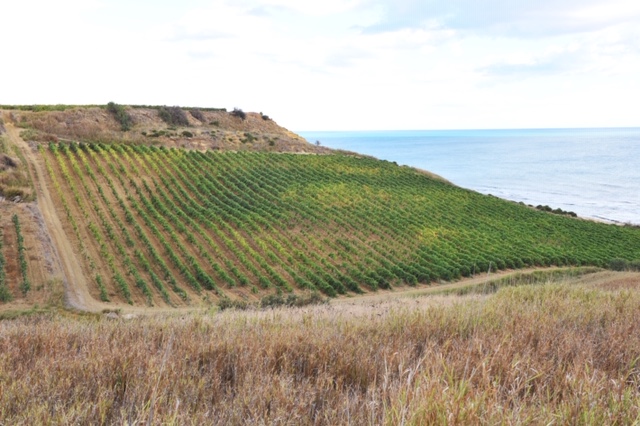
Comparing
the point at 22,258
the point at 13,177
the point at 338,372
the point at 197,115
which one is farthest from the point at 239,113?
the point at 338,372

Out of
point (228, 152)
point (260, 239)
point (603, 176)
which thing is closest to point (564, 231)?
point (260, 239)

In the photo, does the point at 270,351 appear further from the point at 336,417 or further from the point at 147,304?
the point at 147,304

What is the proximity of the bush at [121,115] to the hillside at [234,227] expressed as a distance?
Result: 286 inches

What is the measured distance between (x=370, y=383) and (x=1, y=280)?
20106 mm

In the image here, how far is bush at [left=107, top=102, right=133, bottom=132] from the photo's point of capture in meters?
63.8

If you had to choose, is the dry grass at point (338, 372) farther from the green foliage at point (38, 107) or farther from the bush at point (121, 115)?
the green foliage at point (38, 107)

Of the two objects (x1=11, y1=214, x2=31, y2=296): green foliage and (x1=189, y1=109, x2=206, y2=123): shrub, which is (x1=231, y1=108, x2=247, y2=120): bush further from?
(x1=11, y1=214, x2=31, y2=296): green foliage

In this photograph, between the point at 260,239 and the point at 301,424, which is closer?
the point at 301,424

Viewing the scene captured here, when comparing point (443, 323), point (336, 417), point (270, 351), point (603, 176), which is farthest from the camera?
point (603, 176)

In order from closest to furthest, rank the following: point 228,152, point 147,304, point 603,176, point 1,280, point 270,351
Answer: point 270,351
point 1,280
point 147,304
point 228,152
point 603,176

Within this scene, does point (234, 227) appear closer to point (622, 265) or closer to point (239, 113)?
point (622, 265)

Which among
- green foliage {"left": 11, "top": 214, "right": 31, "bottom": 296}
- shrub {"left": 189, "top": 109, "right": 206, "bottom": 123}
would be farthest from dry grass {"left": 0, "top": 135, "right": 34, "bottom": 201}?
shrub {"left": 189, "top": 109, "right": 206, "bottom": 123}

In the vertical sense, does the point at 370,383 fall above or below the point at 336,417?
below

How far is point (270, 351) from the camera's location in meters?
4.15
